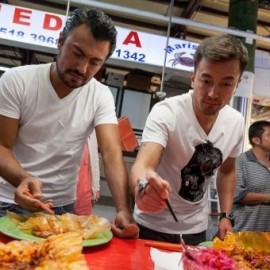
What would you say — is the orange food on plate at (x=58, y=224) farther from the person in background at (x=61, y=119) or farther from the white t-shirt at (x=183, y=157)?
the white t-shirt at (x=183, y=157)

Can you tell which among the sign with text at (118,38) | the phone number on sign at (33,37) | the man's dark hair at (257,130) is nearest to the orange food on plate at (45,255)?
the man's dark hair at (257,130)

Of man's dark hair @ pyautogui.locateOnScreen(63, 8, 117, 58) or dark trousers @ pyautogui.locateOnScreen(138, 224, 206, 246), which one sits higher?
man's dark hair @ pyautogui.locateOnScreen(63, 8, 117, 58)

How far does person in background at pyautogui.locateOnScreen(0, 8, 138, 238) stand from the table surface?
9.6 inches

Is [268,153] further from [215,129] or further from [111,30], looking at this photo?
[111,30]

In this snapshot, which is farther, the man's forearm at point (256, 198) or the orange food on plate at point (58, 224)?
the man's forearm at point (256, 198)

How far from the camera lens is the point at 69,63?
145 cm

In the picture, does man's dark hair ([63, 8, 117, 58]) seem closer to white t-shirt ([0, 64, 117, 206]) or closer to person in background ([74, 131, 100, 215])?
white t-shirt ([0, 64, 117, 206])

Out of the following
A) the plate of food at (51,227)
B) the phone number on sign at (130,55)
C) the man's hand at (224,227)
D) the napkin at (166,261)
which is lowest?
the man's hand at (224,227)

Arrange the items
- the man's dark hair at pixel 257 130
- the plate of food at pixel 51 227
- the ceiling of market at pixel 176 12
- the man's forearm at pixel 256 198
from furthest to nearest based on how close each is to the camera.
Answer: the ceiling of market at pixel 176 12
the man's dark hair at pixel 257 130
the man's forearm at pixel 256 198
the plate of food at pixel 51 227

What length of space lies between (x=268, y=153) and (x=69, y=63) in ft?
7.21

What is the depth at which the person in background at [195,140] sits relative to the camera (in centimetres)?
141

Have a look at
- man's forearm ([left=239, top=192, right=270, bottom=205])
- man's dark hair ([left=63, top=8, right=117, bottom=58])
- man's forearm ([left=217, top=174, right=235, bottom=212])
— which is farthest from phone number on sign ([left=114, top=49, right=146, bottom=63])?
man's dark hair ([left=63, top=8, right=117, bottom=58])

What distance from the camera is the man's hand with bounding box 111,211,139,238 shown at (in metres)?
1.21

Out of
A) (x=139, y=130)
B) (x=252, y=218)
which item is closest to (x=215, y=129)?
(x=252, y=218)
